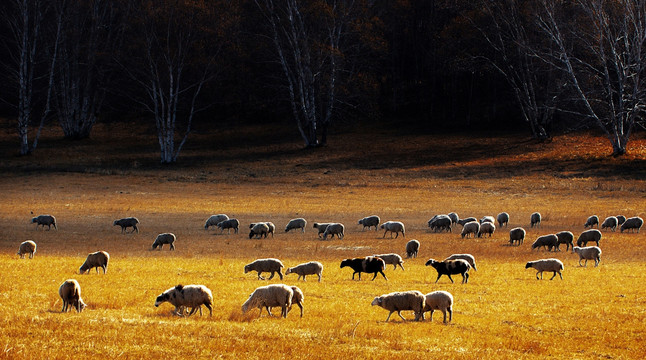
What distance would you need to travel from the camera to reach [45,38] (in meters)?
78.4

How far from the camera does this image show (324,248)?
30.0 m

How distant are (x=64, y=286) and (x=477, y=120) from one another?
76504mm

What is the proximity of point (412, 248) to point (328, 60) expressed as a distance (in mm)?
51159

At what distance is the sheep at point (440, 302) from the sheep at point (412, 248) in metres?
11.7

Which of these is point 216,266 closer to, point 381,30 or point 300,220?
point 300,220

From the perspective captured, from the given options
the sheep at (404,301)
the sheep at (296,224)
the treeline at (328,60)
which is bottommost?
the sheep at (296,224)

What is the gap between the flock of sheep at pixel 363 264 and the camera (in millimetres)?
15078

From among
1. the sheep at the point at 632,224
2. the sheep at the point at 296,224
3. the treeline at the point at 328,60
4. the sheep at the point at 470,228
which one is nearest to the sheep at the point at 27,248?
the sheep at the point at 296,224

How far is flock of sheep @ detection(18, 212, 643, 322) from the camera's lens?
15078mm

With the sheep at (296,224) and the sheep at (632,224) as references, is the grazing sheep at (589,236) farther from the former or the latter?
the sheep at (296,224)

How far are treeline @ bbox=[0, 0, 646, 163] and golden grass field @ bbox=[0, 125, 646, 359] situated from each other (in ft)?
17.0

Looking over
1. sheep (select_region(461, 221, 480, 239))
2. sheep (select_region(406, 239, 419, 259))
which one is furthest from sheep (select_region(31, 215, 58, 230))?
sheep (select_region(461, 221, 480, 239))

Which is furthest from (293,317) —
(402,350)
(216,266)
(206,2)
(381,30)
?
(381,30)

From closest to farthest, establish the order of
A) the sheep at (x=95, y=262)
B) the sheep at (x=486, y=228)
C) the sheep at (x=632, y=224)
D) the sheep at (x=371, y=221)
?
1. the sheep at (x=95, y=262)
2. the sheep at (x=486, y=228)
3. the sheep at (x=632, y=224)
4. the sheep at (x=371, y=221)
